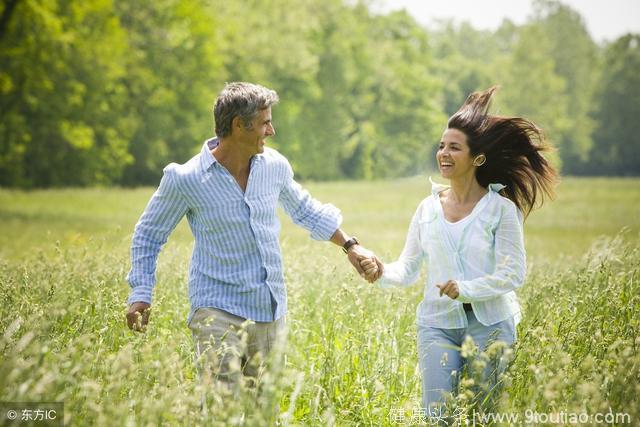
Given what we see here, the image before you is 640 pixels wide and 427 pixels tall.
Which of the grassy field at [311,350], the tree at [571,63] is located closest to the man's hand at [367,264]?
the grassy field at [311,350]

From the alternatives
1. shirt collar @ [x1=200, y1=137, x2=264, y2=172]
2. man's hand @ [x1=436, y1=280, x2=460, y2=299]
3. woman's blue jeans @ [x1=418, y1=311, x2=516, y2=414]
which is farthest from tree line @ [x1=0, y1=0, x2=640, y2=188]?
man's hand @ [x1=436, y1=280, x2=460, y2=299]

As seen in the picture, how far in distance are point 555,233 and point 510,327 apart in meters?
18.7

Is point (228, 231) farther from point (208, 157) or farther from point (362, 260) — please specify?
point (362, 260)

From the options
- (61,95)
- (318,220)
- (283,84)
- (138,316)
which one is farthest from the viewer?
(283,84)

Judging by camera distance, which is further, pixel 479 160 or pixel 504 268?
pixel 479 160

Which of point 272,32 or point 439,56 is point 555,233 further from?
point 439,56

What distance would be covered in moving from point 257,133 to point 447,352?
1778 millimetres

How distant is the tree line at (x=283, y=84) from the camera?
3219 centimetres

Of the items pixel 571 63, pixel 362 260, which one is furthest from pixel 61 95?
pixel 571 63

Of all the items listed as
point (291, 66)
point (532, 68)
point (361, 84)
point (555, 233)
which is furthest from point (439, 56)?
point (555, 233)

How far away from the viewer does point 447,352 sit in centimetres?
468

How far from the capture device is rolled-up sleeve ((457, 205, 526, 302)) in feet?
15.0

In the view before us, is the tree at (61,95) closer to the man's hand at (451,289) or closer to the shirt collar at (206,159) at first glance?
the shirt collar at (206,159)

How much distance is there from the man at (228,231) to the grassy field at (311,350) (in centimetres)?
32
